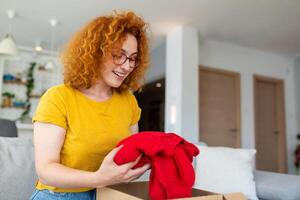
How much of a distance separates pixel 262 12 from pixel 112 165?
3.71 meters

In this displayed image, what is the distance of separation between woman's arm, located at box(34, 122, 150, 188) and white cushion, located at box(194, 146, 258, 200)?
1309 millimetres

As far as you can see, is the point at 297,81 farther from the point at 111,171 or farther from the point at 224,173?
the point at 111,171

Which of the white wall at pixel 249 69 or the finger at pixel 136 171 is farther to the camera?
the white wall at pixel 249 69

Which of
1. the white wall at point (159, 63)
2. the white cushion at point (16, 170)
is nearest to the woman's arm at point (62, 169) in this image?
the white cushion at point (16, 170)

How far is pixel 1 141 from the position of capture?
5.02 ft

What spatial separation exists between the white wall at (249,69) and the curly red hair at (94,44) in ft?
13.0

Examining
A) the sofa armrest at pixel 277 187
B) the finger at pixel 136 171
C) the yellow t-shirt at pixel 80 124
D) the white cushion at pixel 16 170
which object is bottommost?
the sofa armrest at pixel 277 187

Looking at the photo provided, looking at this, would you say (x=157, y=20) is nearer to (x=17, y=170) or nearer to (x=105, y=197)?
(x=17, y=170)

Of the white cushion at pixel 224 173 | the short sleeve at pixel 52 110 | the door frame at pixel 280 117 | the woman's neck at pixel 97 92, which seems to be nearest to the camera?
the short sleeve at pixel 52 110

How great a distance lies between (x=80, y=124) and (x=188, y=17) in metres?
3.44

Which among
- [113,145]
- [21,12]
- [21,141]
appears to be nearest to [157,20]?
[21,12]

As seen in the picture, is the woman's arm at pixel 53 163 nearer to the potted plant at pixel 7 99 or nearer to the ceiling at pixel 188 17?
the ceiling at pixel 188 17

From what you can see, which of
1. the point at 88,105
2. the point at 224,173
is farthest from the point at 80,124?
the point at 224,173

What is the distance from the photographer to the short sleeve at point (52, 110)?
2.67ft
